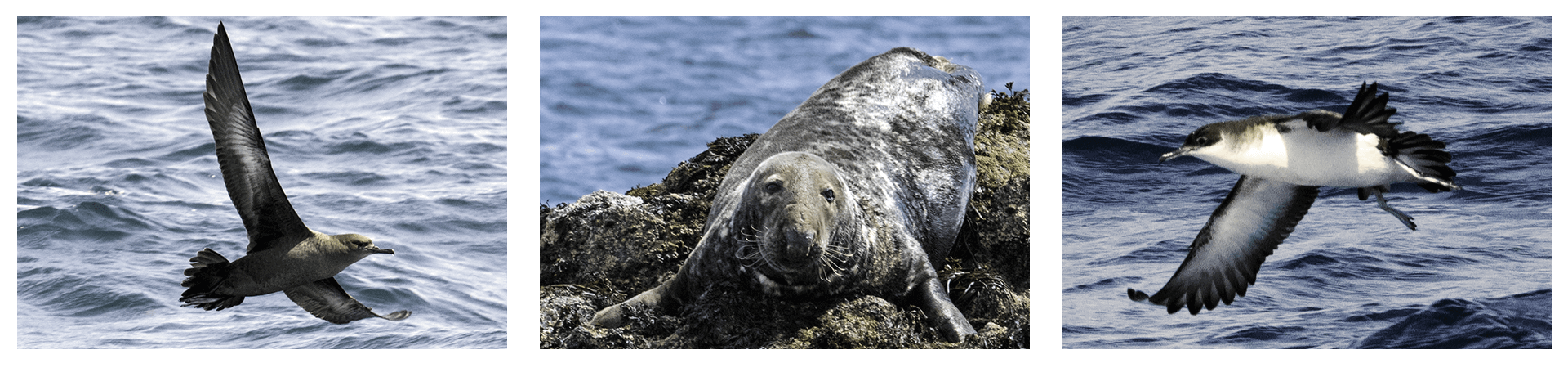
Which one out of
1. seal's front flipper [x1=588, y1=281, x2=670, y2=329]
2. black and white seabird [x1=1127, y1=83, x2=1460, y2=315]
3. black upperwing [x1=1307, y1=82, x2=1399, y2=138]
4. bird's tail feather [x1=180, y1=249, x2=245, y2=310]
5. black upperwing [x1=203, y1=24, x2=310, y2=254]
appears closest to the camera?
black upperwing [x1=1307, y1=82, x2=1399, y2=138]

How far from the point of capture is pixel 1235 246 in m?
5.36

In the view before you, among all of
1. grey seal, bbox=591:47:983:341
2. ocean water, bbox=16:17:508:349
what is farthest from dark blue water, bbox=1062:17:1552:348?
ocean water, bbox=16:17:508:349

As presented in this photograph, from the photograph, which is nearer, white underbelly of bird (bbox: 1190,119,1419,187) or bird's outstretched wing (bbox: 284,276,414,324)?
white underbelly of bird (bbox: 1190,119,1419,187)

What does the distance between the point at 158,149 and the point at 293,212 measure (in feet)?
5.50

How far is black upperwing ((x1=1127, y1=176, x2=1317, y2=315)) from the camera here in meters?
5.29

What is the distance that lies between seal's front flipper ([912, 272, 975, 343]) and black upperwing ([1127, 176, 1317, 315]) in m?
0.88

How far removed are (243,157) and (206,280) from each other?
1.84 ft

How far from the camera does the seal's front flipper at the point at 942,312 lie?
5064 millimetres

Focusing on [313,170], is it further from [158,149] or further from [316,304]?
[316,304]

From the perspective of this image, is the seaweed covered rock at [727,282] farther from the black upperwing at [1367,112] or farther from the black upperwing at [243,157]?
the black upperwing at [1367,112]

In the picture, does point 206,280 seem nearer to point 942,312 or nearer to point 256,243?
point 256,243

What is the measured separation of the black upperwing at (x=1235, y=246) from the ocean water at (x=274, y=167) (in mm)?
3167

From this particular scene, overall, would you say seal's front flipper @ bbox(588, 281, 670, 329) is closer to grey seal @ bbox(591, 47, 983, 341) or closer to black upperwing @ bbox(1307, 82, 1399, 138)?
grey seal @ bbox(591, 47, 983, 341)

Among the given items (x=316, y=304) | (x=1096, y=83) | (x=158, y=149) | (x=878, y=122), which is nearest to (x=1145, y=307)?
(x=1096, y=83)
